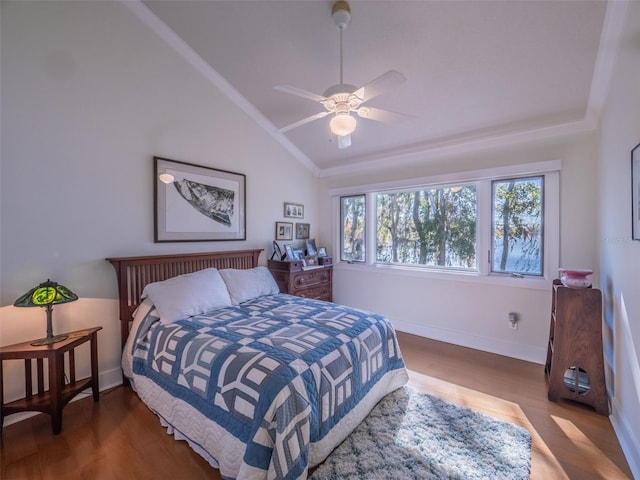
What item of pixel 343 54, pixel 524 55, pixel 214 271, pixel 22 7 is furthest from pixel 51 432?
pixel 524 55

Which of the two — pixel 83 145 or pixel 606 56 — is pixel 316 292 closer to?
pixel 83 145

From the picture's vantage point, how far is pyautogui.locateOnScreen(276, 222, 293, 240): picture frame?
13.3 ft

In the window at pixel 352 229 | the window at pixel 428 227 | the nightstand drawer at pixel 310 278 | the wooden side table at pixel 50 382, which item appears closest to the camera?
the wooden side table at pixel 50 382

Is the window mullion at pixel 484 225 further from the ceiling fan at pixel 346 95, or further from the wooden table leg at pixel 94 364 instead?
the wooden table leg at pixel 94 364

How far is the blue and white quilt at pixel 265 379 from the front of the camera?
1397 mm

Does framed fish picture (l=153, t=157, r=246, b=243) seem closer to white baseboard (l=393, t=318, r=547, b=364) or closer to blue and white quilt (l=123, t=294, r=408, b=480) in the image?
blue and white quilt (l=123, t=294, r=408, b=480)

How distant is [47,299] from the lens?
6.31 ft

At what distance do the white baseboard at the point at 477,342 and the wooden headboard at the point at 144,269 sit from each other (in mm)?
2552

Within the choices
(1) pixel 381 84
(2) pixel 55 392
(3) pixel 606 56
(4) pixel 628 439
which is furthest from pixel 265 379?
(3) pixel 606 56

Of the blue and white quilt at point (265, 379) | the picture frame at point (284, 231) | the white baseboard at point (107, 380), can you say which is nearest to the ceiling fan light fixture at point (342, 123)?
the blue and white quilt at point (265, 379)

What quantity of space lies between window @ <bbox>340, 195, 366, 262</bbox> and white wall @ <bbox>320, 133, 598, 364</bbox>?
0.22 meters

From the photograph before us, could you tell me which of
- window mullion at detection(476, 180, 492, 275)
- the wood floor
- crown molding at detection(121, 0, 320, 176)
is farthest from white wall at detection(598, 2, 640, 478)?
crown molding at detection(121, 0, 320, 176)

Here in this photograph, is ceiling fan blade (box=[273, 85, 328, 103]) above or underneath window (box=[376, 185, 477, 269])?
above

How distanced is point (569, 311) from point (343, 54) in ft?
9.27
